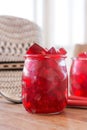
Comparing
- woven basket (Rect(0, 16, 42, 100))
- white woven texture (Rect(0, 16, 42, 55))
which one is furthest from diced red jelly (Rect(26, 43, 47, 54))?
white woven texture (Rect(0, 16, 42, 55))

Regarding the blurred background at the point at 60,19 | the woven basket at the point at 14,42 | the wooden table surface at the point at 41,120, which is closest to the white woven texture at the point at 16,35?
the woven basket at the point at 14,42

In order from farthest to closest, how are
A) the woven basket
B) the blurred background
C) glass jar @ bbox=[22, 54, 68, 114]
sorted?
the blurred background
the woven basket
glass jar @ bbox=[22, 54, 68, 114]

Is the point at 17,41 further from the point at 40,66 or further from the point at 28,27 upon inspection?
the point at 40,66

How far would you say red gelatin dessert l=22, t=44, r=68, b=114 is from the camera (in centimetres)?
69

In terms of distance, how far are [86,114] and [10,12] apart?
1872 millimetres

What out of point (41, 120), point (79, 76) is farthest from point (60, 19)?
point (41, 120)

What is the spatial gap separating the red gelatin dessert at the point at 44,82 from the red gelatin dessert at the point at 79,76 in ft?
0.56

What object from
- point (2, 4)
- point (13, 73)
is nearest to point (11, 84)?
point (13, 73)

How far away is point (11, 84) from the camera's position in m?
1.29

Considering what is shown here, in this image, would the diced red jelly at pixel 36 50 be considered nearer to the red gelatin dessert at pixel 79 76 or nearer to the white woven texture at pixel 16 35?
the red gelatin dessert at pixel 79 76

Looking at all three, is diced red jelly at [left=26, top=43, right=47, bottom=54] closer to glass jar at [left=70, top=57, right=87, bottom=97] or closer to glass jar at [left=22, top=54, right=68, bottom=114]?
glass jar at [left=22, top=54, right=68, bottom=114]

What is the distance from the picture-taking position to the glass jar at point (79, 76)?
0.87m

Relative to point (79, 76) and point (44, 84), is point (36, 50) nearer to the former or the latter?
point (44, 84)

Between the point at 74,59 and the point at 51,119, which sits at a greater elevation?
the point at 74,59
